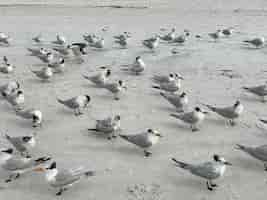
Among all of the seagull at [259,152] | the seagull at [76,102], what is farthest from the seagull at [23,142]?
the seagull at [259,152]

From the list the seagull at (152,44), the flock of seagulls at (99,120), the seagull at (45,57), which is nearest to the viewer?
the flock of seagulls at (99,120)

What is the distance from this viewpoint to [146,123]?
6.39 m

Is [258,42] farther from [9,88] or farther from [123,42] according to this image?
[9,88]

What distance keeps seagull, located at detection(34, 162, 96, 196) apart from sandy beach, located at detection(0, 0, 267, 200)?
0.12 m

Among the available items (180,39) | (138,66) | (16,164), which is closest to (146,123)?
(16,164)

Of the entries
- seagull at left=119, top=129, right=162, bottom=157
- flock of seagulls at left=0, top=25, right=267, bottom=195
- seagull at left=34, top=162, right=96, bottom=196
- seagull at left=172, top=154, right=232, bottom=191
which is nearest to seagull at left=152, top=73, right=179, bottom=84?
flock of seagulls at left=0, top=25, right=267, bottom=195

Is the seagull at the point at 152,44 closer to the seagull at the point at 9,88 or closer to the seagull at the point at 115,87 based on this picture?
the seagull at the point at 115,87

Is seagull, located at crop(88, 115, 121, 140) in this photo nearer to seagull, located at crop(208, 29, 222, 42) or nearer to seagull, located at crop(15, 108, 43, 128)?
seagull, located at crop(15, 108, 43, 128)

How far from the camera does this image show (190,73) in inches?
356

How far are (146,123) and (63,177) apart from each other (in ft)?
7.44

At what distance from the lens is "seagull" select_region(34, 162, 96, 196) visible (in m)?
4.39

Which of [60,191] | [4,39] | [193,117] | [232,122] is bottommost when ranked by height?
[60,191]

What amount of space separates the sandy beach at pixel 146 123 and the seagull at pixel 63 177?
0.12 metres

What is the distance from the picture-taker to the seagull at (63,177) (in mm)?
4395
